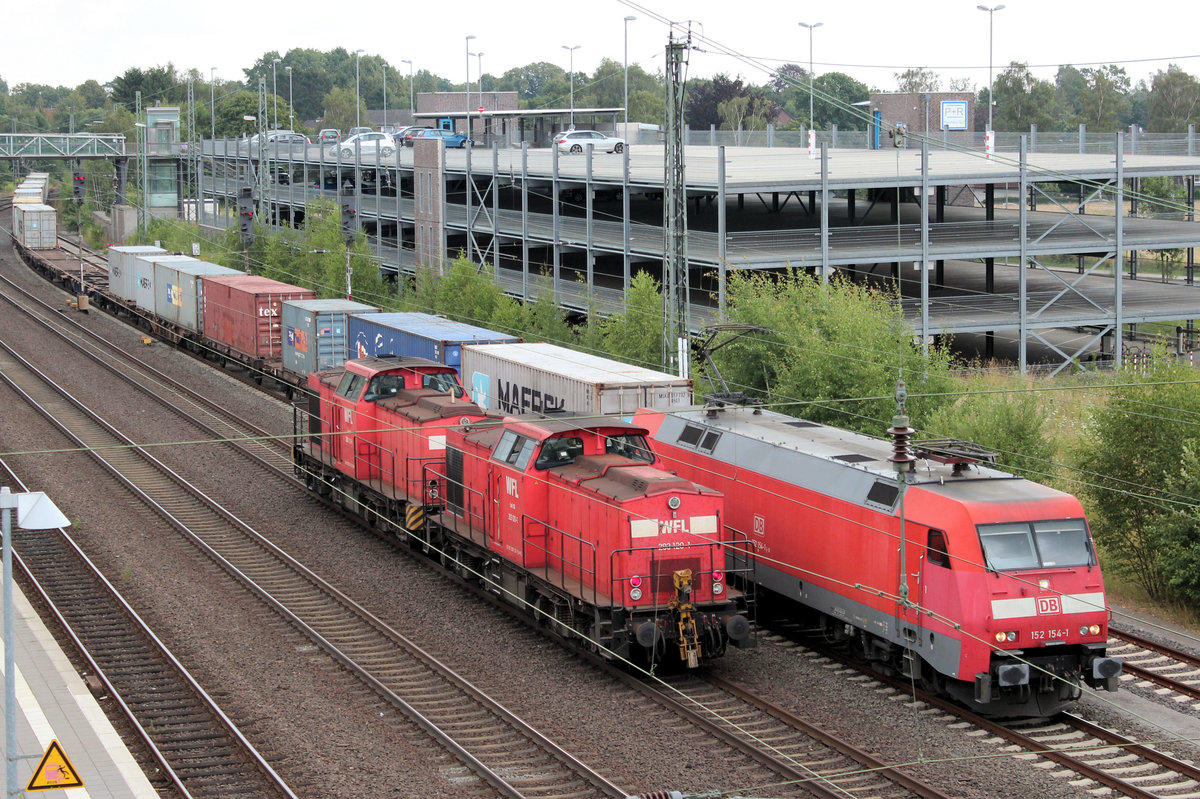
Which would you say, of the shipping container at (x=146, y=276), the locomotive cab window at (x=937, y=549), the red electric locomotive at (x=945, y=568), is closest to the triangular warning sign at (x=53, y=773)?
the red electric locomotive at (x=945, y=568)

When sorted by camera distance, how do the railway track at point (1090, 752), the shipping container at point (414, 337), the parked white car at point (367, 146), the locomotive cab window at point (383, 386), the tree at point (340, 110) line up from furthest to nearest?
the tree at point (340, 110) → the parked white car at point (367, 146) → the shipping container at point (414, 337) → the locomotive cab window at point (383, 386) → the railway track at point (1090, 752)

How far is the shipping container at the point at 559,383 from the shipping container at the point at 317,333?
8.44 m

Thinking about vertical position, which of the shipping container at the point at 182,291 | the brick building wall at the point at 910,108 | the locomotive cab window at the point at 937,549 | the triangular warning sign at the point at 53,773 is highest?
the brick building wall at the point at 910,108

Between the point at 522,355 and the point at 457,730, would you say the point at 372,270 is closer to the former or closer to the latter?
the point at 522,355

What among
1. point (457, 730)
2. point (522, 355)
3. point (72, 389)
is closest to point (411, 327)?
point (522, 355)

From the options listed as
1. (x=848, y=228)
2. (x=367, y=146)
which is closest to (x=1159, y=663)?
(x=848, y=228)

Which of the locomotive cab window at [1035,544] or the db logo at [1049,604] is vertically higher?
the locomotive cab window at [1035,544]

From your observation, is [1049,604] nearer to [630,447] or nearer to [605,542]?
[605,542]

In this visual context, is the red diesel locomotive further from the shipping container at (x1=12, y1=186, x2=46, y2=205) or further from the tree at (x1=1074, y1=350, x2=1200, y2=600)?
the shipping container at (x1=12, y1=186, x2=46, y2=205)

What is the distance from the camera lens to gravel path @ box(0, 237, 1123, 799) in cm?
1543

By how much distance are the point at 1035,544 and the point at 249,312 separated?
34.5 meters

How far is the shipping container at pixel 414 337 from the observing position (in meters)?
33.6

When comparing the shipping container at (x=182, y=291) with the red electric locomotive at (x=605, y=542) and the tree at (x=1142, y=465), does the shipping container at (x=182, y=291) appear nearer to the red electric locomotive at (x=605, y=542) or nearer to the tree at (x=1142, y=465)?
the red electric locomotive at (x=605, y=542)

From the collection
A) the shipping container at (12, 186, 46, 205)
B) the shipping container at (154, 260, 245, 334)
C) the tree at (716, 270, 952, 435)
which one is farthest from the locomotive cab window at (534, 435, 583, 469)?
the shipping container at (12, 186, 46, 205)
